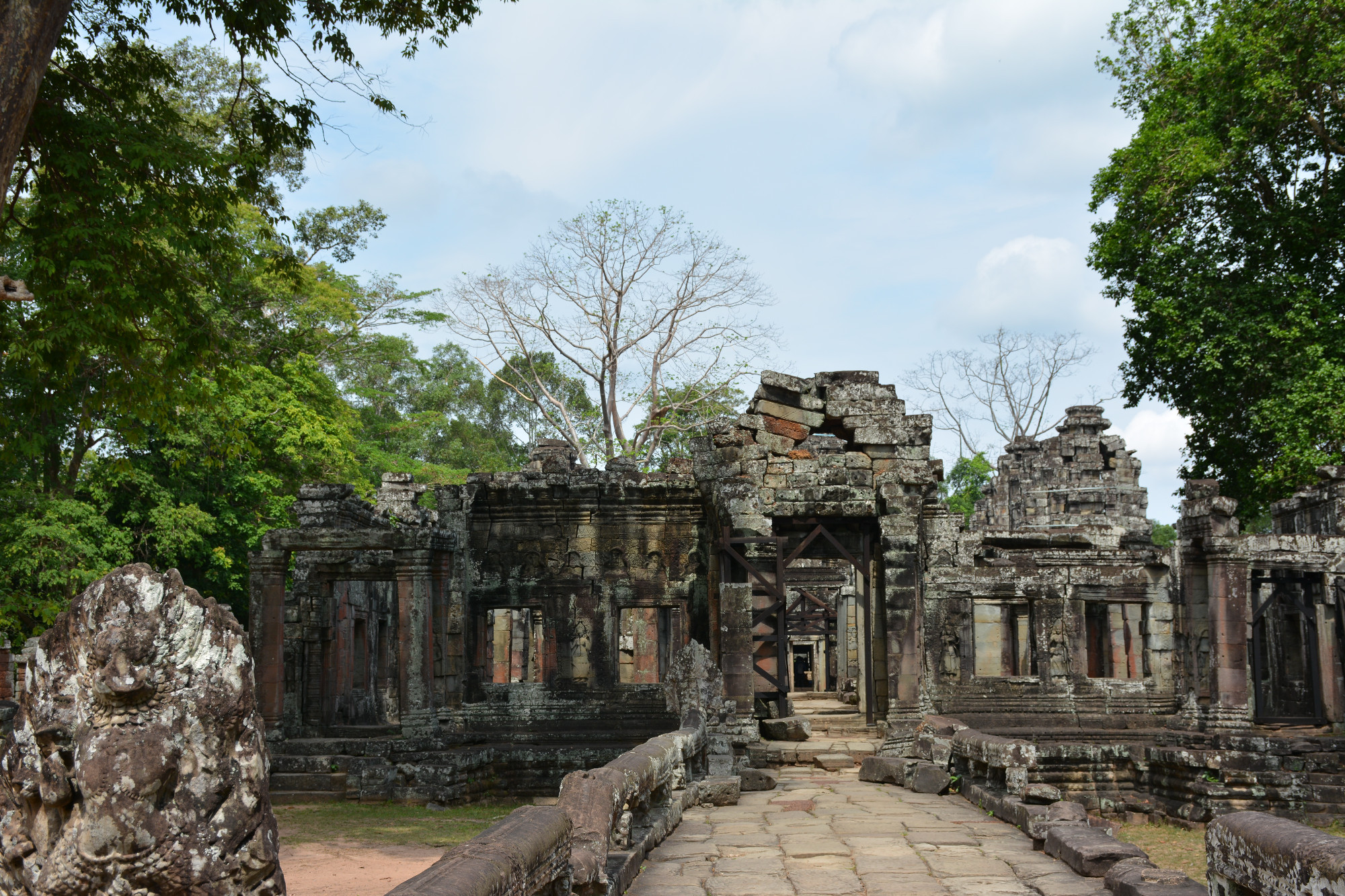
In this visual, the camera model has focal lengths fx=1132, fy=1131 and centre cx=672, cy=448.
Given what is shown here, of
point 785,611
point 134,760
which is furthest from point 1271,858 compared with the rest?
point 785,611

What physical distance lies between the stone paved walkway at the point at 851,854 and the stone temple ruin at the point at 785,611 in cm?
216

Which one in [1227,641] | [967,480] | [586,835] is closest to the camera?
[586,835]

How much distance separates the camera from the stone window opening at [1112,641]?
2119 cm

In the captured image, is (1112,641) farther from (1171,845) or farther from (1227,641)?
(1171,845)

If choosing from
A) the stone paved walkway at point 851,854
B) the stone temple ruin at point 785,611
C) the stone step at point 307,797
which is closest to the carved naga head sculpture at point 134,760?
the stone paved walkway at point 851,854

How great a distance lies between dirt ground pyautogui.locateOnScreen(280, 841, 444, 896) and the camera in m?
8.38

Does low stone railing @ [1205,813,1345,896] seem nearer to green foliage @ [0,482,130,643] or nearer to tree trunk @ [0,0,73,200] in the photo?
tree trunk @ [0,0,73,200]

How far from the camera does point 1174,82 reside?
21453mm

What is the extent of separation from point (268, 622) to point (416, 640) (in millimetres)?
2337

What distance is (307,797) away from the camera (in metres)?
13.9

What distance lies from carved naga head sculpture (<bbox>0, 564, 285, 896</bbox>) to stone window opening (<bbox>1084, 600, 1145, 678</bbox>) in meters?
19.9

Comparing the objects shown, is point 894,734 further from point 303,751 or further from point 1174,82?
point 1174,82

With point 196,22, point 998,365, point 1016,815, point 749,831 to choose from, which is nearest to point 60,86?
point 196,22

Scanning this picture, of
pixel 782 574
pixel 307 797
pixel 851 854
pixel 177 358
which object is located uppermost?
pixel 177 358
